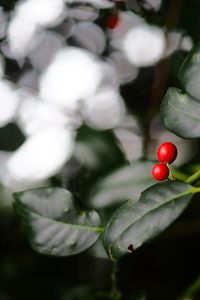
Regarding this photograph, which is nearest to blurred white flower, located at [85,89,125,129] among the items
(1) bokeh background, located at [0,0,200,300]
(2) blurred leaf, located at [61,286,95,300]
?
(1) bokeh background, located at [0,0,200,300]

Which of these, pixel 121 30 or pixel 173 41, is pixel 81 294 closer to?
pixel 173 41

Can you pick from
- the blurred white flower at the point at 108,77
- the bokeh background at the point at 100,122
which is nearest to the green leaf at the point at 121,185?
the bokeh background at the point at 100,122

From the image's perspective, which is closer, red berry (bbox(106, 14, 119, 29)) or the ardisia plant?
the ardisia plant

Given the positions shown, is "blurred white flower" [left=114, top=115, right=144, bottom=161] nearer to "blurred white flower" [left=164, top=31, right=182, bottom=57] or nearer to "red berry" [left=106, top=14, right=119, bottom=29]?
"blurred white flower" [left=164, top=31, right=182, bottom=57]

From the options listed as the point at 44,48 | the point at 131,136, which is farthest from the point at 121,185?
the point at 44,48

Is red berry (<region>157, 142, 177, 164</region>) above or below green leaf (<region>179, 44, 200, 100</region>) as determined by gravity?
below
